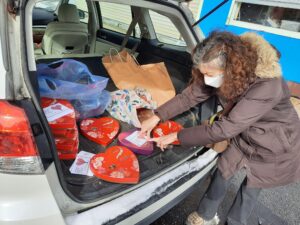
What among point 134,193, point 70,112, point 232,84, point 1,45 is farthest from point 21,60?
point 232,84

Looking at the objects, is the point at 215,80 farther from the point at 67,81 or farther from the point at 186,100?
the point at 67,81

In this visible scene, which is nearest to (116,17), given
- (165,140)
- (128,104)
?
(128,104)

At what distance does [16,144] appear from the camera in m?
0.95

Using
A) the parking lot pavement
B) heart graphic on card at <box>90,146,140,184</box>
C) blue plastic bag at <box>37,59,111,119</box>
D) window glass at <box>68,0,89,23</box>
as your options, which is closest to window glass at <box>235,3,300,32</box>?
window glass at <box>68,0,89,23</box>

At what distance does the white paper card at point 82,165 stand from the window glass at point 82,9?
8.64 feet

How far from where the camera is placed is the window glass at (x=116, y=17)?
A: 345 centimetres

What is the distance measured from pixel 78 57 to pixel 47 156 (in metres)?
1.93

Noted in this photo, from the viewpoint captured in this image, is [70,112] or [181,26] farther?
[181,26]

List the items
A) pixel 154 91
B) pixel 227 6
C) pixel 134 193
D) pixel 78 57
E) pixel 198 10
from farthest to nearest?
pixel 198 10 < pixel 227 6 < pixel 78 57 < pixel 154 91 < pixel 134 193

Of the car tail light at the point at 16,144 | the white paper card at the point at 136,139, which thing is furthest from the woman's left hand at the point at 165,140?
the car tail light at the point at 16,144

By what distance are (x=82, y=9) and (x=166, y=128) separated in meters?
2.68

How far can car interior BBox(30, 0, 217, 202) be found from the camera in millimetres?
1373

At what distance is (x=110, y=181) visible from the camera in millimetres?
1356

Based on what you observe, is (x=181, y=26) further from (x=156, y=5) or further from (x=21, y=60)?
(x=21, y=60)
